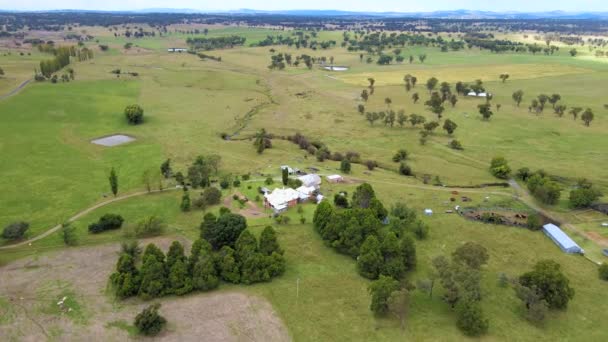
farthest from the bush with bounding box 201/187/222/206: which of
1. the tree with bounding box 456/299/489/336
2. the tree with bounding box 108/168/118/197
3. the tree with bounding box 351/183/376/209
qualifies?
the tree with bounding box 456/299/489/336

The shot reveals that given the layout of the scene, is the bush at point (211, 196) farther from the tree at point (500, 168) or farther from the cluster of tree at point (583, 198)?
the cluster of tree at point (583, 198)

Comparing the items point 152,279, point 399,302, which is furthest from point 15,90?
point 399,302

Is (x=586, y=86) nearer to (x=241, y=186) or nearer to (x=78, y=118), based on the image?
(x=241, y=186)

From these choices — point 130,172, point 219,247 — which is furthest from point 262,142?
point 219,247

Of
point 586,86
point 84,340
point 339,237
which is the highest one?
point 586,86

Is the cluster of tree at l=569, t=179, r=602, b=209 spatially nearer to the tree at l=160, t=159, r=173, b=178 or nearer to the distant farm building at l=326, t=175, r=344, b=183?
the distant farm building at l=326, t=175, r=344, b=183

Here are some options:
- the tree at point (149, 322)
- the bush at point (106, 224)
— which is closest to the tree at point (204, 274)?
the tree at point (149, 322)

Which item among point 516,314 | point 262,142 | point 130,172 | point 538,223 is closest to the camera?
point 516,314

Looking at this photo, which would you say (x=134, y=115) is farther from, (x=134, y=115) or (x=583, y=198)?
(x=583, y=198)
